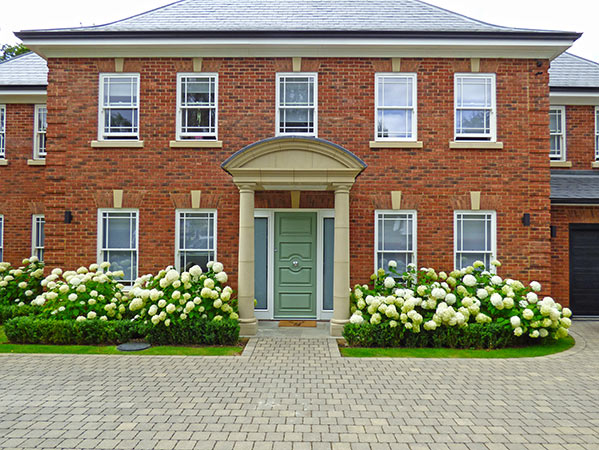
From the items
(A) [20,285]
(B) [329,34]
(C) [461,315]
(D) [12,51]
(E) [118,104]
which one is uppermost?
(D) [12,51]

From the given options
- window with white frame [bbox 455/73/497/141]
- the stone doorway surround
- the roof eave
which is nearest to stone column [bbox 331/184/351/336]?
the stone doorway surround

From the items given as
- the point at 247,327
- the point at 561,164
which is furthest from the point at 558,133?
the point at 247,327

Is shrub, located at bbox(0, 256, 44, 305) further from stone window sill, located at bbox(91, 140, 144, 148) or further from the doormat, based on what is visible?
the doormat

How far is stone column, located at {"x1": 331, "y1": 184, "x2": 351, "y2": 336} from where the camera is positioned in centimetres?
862

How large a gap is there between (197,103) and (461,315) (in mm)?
7427

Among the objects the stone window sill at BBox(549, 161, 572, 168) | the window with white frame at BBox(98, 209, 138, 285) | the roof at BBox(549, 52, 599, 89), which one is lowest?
the window with white frame at BBox(98, 209, 138, 285)

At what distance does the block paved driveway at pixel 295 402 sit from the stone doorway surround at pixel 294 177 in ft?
4.36

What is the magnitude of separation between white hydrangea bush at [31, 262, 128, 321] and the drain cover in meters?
0.74

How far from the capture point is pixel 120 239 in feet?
32.4

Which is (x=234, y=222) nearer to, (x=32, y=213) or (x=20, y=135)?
(x=32, y=213)

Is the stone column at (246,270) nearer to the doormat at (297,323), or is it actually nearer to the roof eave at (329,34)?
the doormat at (297,323)

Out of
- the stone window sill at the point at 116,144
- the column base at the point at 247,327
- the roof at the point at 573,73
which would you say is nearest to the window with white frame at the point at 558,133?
the roof at the point at 573,73

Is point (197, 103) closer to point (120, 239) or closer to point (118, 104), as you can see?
point (118, 104)

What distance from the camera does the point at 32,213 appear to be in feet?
39.6
